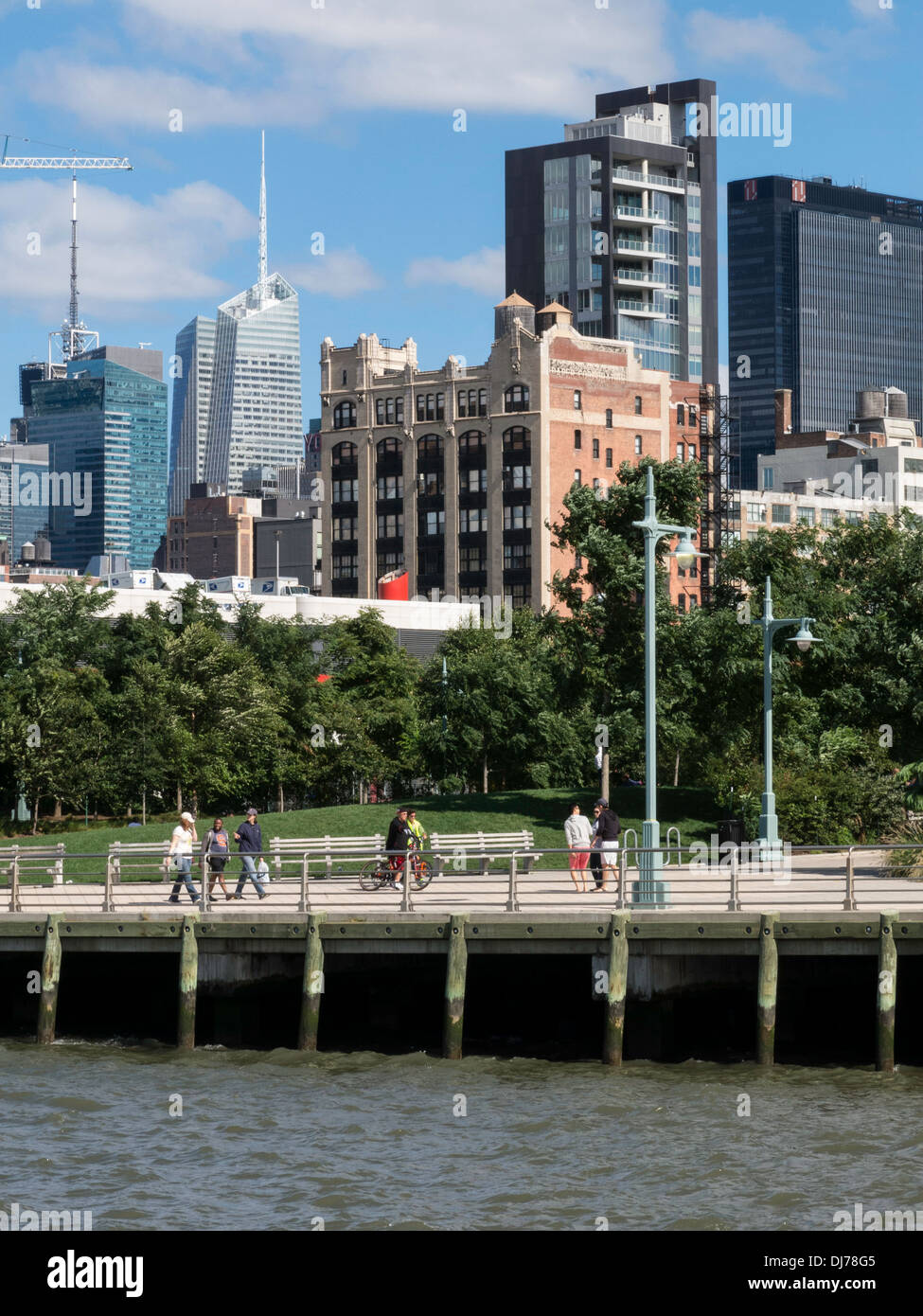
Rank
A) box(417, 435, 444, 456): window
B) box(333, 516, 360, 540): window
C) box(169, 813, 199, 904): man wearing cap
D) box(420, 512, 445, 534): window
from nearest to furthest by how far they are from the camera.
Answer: box(169, 813, 199, 904): man wearing cap < box(417, 435, 444, 456): window < box(420, 512, 445, 534): window < box(333, 516, 360, 540): window

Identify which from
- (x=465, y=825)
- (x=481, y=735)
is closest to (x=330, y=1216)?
(x=465, y=825)

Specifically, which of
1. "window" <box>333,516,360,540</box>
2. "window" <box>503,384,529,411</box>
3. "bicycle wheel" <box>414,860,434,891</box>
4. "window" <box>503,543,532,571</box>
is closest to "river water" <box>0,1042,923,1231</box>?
"bicycle wheel" <box>414,860,434,891</box>

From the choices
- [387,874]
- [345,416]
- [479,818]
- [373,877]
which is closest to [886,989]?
[387,874]

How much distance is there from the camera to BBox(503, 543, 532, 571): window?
148m

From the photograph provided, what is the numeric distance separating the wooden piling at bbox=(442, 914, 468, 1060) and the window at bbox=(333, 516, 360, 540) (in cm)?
12934

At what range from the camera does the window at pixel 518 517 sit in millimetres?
147625

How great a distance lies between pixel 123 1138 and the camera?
2508 cm

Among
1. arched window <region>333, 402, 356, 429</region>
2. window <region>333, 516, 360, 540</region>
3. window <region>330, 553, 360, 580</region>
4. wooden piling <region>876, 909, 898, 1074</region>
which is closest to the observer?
wooden piling <region>876, 909, 898, 1074</region>

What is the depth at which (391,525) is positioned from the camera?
156000 mm

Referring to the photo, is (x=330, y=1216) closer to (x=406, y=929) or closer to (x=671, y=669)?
(x=406, y=929)

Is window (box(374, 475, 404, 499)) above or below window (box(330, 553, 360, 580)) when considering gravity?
above

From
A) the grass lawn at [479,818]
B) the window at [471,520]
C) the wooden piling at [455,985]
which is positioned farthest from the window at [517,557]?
the wooden piling at [455,985]

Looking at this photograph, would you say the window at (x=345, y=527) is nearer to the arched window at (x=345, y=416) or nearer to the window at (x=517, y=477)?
the arched window at (x=345, y=416)

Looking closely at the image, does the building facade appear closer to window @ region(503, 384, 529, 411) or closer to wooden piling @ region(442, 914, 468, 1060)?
window @ region(503, 384, 529, 411)
